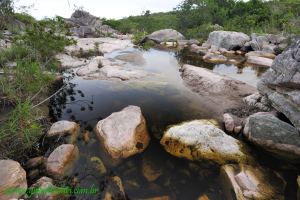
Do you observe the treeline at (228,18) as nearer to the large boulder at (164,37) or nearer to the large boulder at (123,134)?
the large boulder at (164,37)

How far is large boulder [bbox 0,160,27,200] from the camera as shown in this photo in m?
4.29

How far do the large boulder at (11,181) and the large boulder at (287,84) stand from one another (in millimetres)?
7517

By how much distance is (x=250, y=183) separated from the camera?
5008 millimetres

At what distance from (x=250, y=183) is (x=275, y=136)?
218 centimetres

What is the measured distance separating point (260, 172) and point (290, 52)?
4406 millimetres

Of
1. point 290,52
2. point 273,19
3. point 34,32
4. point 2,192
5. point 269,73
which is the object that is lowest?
point 2,192

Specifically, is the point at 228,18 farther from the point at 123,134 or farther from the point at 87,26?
the point at 123,134

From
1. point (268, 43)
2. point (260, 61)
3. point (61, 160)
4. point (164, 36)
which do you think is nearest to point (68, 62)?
point (61, 160)

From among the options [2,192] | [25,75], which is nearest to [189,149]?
[2,192]

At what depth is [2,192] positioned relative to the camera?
13.9ft

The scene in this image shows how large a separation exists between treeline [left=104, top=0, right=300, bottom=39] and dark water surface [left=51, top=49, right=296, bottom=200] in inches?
640

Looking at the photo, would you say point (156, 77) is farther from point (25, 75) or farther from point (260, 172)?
point (260, 172)

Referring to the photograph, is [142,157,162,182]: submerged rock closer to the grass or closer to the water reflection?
the water reflection

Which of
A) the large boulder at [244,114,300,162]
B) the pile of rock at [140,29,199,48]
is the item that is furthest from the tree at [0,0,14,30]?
the pile of rock at [140,29,199,48]
